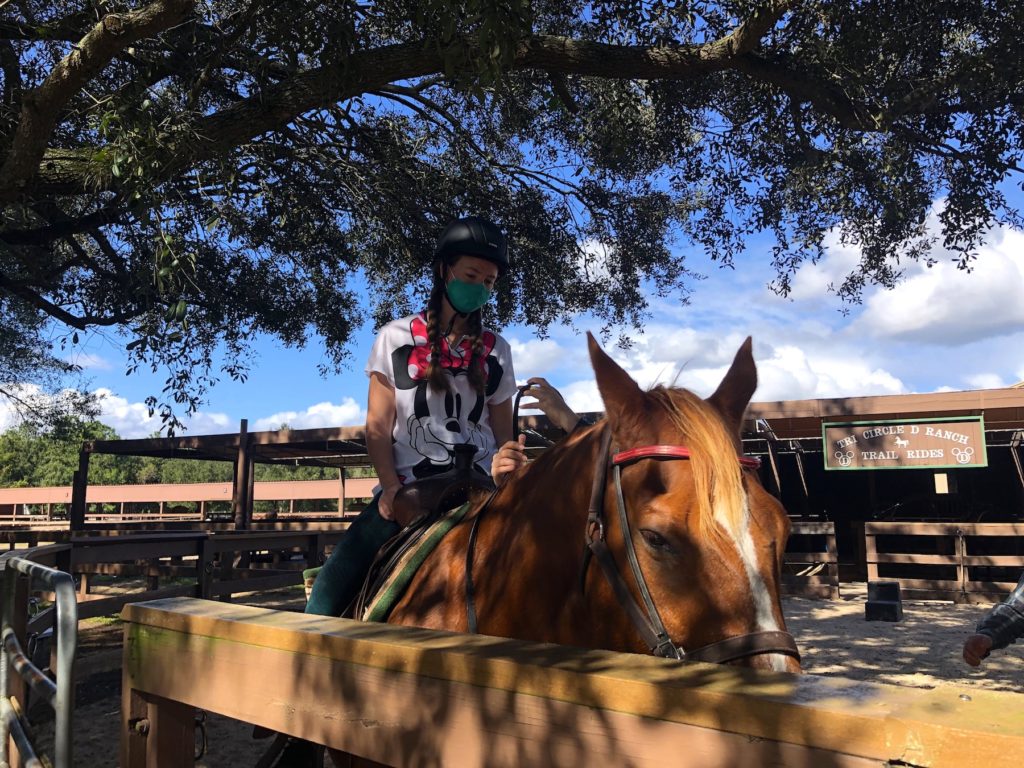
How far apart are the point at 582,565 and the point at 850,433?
1179 centimetres

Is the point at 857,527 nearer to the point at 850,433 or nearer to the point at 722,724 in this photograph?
the point at 850,433

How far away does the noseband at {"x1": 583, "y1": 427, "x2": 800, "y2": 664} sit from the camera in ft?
4.89

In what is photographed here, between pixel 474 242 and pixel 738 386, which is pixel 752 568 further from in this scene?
pixel 474 242

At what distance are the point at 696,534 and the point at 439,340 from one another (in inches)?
62.1

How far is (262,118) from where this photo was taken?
5.85 meters

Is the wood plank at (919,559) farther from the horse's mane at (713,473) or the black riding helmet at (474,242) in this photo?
the horse's mane at (713,473)

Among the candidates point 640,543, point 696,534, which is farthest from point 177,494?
point 696,534

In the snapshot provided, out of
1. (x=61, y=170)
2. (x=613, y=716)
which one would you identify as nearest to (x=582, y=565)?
(x=613, y=716)

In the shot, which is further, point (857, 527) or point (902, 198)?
point (857, 527)

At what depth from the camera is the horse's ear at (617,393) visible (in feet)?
6.20

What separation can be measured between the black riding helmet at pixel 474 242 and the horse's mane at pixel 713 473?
140 cm

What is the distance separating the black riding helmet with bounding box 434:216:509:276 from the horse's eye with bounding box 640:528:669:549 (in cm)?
158

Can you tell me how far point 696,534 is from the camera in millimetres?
1611

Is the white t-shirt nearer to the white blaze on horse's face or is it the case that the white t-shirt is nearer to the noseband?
the noseband
